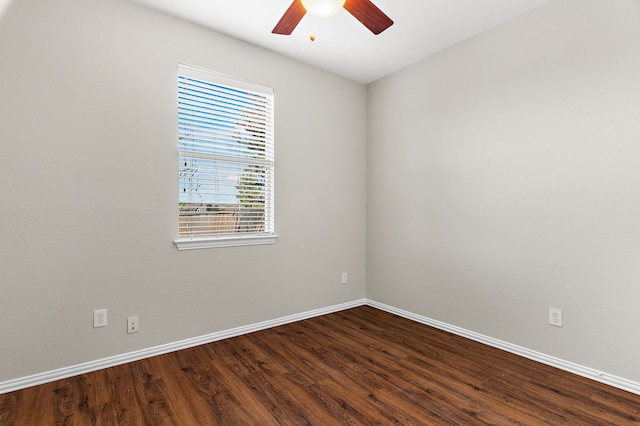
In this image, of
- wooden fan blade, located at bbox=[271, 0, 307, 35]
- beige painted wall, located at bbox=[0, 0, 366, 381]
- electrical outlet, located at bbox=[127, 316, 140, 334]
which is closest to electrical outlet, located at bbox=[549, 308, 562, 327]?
beige painted wall, located at bbox=[0, 0, 366, 381]

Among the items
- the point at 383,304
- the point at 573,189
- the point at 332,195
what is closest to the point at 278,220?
the point at 332,195

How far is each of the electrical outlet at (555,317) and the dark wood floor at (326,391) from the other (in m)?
0.32

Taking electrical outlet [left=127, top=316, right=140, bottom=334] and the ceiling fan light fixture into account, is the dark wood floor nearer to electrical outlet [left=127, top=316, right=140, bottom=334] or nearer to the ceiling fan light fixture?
electrical outlet [left=127, top=316, right=140, bottom=334]

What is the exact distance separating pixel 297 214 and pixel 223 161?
34.9 inches

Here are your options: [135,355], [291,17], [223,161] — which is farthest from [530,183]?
[135,355]

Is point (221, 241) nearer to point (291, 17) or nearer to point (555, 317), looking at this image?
point (291, 17)

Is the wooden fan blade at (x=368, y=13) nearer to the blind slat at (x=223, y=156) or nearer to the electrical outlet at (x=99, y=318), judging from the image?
the blind slat at (x=223, y=156)

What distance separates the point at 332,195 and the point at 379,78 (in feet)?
4.57

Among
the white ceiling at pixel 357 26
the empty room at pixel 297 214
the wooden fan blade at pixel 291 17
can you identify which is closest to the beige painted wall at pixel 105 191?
the empty room at pixel 297 214

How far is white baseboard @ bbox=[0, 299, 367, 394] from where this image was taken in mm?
2143

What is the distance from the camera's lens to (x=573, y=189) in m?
2.37

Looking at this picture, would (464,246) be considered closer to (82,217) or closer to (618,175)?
(618,175)

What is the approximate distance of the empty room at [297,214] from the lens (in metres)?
2.11

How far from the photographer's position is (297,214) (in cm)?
345
